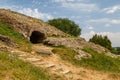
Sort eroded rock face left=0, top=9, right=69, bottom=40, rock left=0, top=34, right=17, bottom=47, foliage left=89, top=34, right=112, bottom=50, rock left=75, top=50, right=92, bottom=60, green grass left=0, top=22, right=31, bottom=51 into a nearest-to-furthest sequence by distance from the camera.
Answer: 1. rock left=0, top=34, right=17, bottom=47
2. green grass left=0, top=22, right=31, bottom=51
3. rock left=75, top=50, right=92, bottom=60
4. eroded rock face left=0, top=9, right=69, bottom=40
5. foliage left=89, top=34, right=112, bottom=50

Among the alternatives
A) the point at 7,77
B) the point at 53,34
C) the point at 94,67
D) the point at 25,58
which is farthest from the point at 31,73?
the point at 53,34

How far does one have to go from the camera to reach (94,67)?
22.7 meters

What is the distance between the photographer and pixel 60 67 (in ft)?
61.9

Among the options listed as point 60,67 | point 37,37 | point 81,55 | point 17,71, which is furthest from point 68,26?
point 17,71

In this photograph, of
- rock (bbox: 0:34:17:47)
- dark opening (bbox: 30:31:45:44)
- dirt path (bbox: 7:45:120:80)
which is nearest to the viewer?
dirt path (bbox: 7:45:120:80)

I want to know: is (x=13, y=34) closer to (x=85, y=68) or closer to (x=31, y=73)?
(x=85, y=68)

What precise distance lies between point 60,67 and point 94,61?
566 centimetres

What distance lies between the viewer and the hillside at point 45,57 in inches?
573

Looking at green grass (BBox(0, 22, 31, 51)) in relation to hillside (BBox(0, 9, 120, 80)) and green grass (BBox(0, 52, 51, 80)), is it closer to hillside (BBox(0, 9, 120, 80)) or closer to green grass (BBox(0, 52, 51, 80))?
hillside (BBox(0, 9, 120, 80))

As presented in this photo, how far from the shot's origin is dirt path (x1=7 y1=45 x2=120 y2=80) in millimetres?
17219

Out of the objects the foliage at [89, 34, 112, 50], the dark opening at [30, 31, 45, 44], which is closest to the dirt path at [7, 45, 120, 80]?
the dark opening at [30, 31, 45, 44]

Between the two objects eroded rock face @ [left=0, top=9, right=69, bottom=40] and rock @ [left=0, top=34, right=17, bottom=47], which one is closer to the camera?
rock @ [left=0, top=34, right=17, bottom=47]

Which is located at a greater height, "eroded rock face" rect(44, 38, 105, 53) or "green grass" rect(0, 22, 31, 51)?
"green grass" rect(0, 22, 31, 51)

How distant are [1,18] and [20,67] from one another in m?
12.7
